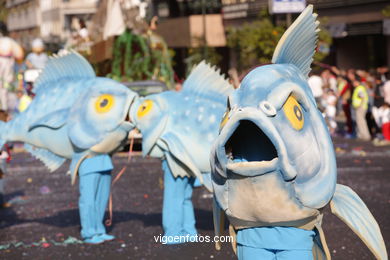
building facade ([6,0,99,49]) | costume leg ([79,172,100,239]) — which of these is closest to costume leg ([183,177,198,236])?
costume leg ([79,172,100,239])

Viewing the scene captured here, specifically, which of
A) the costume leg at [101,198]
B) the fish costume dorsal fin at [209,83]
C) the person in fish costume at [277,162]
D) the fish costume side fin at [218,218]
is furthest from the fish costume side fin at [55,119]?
the person in fish costume at [277,162]

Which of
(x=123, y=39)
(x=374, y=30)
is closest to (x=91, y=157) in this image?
(x=123, y=39)

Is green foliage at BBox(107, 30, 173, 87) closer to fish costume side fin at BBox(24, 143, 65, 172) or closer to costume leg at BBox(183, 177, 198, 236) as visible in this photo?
fish costume side fin at BBox(24, 143, 65, 172)

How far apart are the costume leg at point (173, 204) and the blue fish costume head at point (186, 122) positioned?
0.40 feet

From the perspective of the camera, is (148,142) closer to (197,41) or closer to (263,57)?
(263,57)

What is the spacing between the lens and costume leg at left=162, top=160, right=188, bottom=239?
8.57 m

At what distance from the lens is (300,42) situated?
5102mm

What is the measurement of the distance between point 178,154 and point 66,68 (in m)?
1.74

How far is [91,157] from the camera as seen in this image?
346 inches

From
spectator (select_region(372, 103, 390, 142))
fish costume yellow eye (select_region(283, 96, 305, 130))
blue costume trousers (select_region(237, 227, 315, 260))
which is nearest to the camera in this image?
fish costume yellow eye (select_region(283, 96, 305, 130))

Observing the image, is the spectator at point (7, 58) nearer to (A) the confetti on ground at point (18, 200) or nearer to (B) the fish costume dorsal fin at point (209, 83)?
(A) the confetti on ground at point (18, 200)

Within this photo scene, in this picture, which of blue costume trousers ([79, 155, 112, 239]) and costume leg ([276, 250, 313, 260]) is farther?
blue costume trousers ([79, 155, 112, 239])

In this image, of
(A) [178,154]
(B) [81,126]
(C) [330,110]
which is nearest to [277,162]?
(A) [178,154]

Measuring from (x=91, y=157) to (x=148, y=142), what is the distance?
28.0 inches
